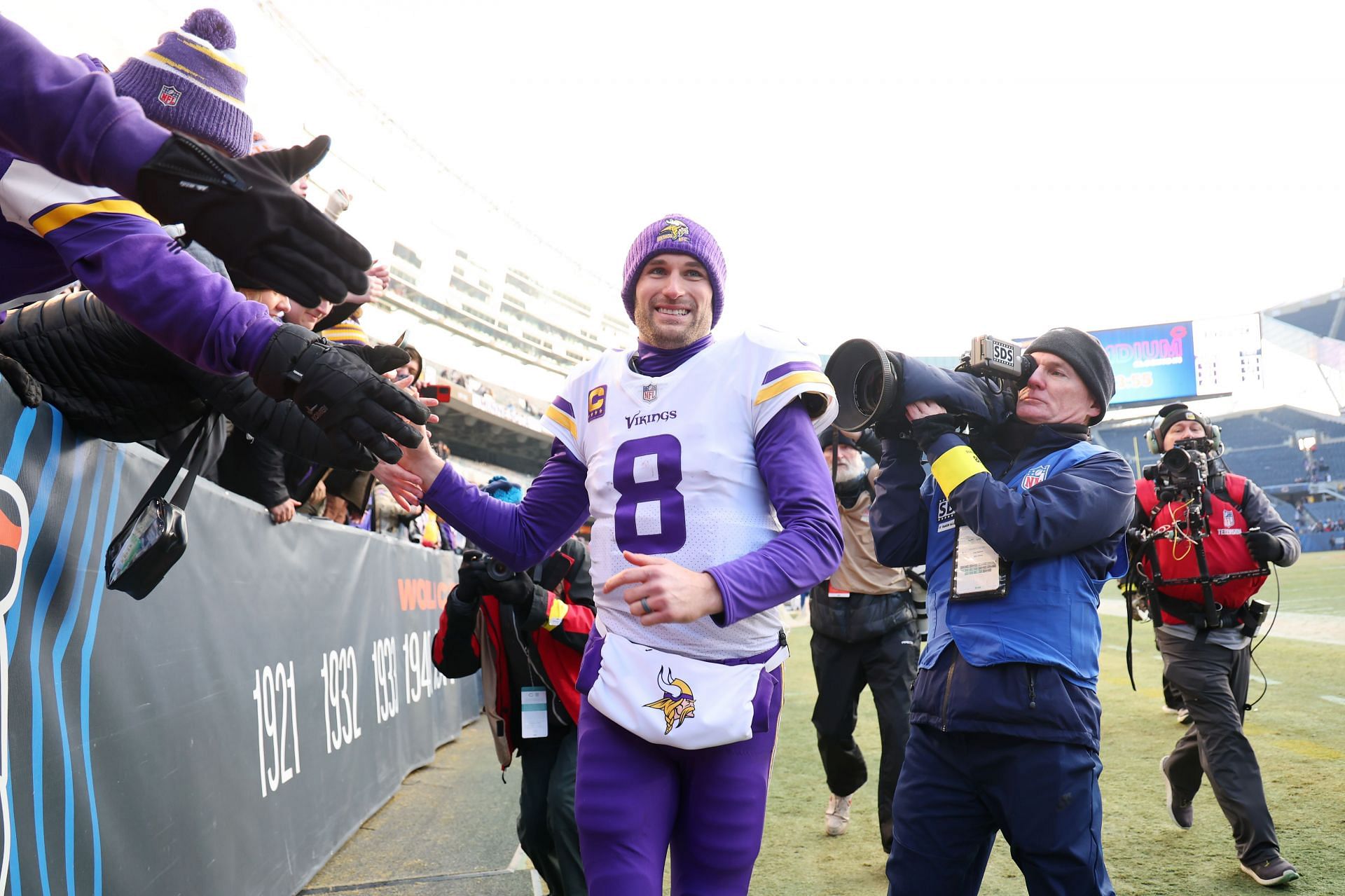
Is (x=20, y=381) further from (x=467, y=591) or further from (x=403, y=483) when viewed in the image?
(x=467, y=591)

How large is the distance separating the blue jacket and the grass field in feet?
6.37

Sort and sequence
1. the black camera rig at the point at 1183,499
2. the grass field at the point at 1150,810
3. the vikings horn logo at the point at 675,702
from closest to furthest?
the vikings horn logo at the point at 675,702 → the grass field at the point at 1150,810 → the black camera rig at the point at 1183,499

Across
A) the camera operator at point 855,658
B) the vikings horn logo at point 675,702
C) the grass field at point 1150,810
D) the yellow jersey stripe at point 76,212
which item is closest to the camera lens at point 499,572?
the vikings horn logo at point 675,702

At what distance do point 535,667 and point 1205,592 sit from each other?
3.20 meters

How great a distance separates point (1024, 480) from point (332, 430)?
2.03 metres

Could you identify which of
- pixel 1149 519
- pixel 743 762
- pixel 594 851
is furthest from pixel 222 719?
Answer: pixel 1149 519

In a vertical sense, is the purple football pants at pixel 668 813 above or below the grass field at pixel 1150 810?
above

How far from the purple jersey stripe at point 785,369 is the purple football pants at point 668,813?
0.74m

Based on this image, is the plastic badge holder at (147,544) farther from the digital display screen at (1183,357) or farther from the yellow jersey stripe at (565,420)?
the digital display screen at (1183,357)

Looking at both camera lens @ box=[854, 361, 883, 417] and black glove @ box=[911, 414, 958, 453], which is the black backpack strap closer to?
camera lens @ box=[854, 361, 883, 417]

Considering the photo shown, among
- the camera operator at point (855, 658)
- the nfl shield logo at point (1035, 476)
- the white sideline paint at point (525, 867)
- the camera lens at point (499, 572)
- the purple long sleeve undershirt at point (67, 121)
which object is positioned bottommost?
the white sideline paint at point (525, 867)

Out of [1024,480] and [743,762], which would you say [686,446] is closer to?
[743,762]

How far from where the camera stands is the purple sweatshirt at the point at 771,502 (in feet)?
6.31

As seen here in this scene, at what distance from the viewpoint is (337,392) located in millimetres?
1463
